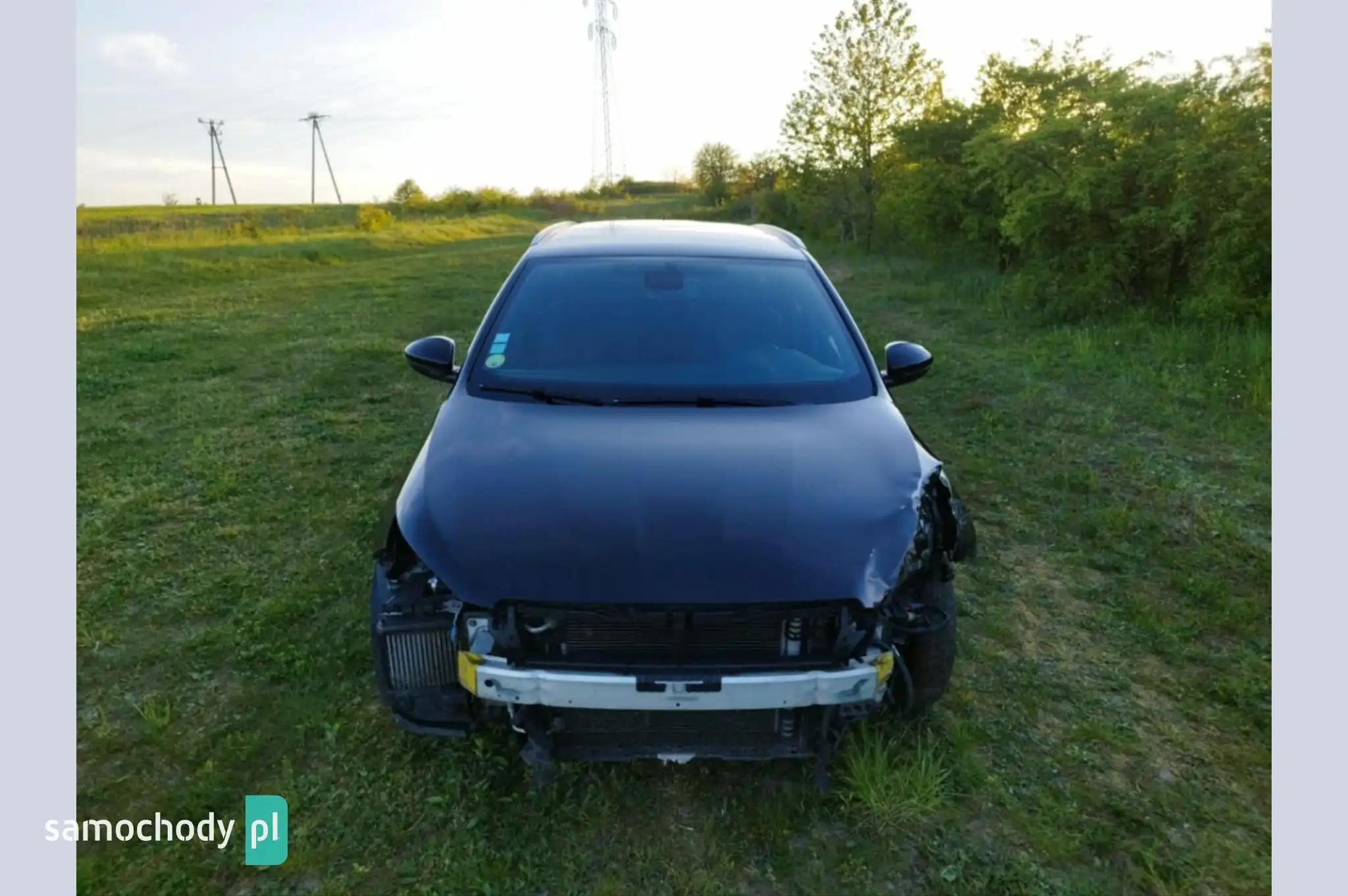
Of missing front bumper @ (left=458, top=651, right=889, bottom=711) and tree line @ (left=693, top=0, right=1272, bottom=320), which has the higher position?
tree line @ (left=693, top=0, right=1272, bottom=320)

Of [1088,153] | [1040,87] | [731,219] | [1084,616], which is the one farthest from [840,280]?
[731,219]

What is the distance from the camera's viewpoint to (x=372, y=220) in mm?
29906

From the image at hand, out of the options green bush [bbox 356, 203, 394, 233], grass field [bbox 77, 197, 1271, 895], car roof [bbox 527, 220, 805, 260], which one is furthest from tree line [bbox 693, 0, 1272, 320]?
green bush [bbox 356, 203, 394, 233]

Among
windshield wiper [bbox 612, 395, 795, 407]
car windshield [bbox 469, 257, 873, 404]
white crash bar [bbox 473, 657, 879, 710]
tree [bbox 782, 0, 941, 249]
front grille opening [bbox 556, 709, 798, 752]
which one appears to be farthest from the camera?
tree [bbox 782, 0, 941, 249]

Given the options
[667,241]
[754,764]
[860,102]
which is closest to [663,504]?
[754,764]

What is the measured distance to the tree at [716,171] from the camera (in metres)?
35.9

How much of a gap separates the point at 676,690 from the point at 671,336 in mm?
1578

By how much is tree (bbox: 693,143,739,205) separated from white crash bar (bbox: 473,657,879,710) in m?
34.5

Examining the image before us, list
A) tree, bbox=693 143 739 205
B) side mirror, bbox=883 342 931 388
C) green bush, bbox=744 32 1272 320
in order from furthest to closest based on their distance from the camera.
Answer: tree, bbox=693 143 739 205 → green bush, bbox=744 32 1272 320 → side mirror, bbox=883 342 931 388

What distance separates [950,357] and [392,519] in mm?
6771

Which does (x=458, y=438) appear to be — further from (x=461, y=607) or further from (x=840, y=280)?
(x=840, y=280)

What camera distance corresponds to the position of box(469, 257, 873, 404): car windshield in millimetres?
3068

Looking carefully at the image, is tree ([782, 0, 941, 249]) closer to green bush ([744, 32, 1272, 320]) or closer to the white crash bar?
green bush ([744, 32, 1272, 320])

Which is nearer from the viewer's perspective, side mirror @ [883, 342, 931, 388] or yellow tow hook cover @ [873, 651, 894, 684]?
yellow tow hook cover @ [873, 651, 894, 684]
